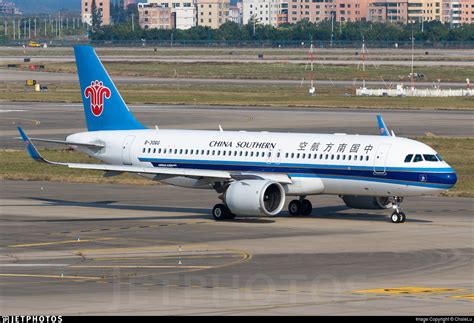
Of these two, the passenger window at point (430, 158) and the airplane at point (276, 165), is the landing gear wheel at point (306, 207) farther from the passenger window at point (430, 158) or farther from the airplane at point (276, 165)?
the passenger window at point (430, 158)

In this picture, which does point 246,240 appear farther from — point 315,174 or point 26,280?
point 26,280

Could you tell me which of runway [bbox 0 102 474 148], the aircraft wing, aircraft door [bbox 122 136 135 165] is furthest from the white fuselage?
runway [bbox 0 102 474 148]

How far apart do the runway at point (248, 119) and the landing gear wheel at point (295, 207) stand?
127ft

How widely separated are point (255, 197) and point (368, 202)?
6.51m

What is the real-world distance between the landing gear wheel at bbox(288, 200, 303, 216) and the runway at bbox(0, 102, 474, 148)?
3864 centimetres

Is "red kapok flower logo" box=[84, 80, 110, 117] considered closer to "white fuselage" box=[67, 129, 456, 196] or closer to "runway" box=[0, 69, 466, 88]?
"white fuselage" box=[67, 129, 456, 196]

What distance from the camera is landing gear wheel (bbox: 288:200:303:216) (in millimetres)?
56688

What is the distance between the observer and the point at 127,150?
59562mm

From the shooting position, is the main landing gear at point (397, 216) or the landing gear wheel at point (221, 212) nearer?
the main landing gear at point (397, 216)

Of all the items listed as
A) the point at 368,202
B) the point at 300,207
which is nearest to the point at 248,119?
the point at 300,207

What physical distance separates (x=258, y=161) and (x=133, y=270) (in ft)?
53.6

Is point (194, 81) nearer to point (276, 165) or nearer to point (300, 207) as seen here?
point (300, 207)

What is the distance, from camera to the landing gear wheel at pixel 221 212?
179 ft
